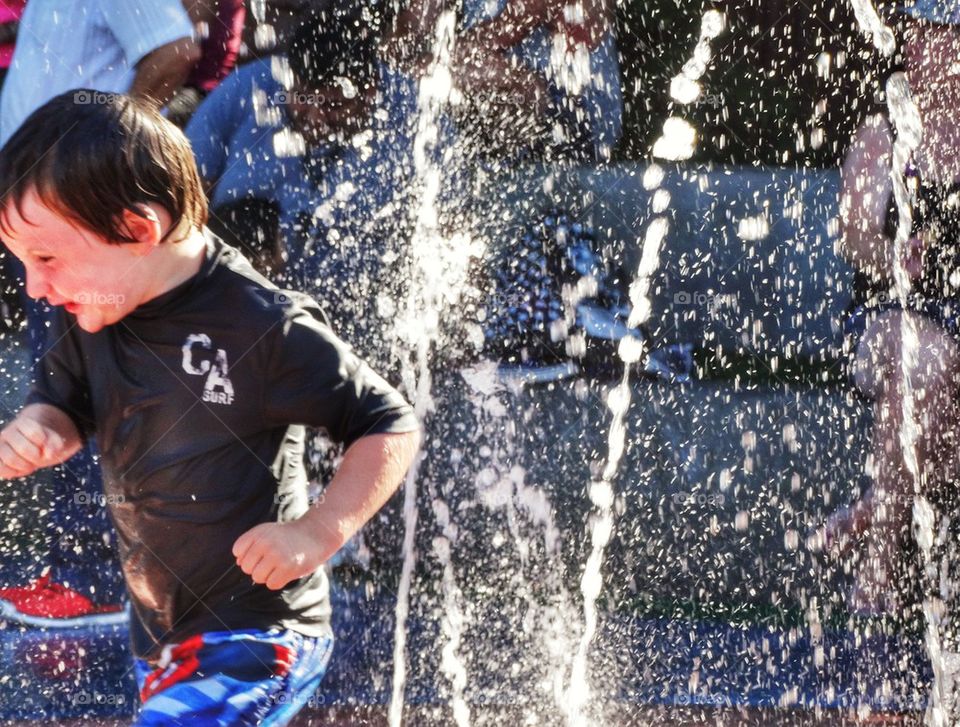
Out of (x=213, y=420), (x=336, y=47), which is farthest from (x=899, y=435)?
(x=213, y=420)

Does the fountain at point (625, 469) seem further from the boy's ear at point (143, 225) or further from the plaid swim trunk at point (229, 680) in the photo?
the boy's ear at point (143, 225)

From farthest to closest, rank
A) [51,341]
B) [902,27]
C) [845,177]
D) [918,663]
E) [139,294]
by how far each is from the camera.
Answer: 1. [902,27]
2. [845,177]
3. [918,663]
4. [51,341]
5. [139,294]

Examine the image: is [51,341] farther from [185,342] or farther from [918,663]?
[918,663]

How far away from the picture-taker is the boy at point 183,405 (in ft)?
4.93

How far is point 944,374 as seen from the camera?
11.3 feet

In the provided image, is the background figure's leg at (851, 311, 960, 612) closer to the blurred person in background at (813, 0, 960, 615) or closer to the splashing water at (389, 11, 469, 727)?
the blurred person in background at (813, 0, 960, 615)

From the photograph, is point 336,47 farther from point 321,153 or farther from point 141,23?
point 141,23

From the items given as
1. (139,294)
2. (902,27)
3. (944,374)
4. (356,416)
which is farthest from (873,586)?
(139,294)

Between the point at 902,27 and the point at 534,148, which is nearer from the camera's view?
the point at 902,27

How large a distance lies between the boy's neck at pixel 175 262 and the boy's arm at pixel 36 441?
220mm

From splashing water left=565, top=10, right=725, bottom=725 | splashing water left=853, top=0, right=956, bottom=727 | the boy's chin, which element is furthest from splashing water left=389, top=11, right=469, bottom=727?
the boy's chin

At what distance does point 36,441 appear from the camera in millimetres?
1573

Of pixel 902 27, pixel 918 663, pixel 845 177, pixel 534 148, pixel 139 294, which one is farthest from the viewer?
pixel 534 148

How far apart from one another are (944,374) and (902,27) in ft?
4.14
